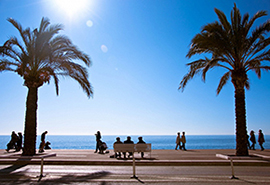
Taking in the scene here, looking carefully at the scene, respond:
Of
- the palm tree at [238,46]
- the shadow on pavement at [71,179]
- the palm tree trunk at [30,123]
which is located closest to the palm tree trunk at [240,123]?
the palm tree at [238,46]


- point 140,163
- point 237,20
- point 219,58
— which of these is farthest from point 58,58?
point 237,20

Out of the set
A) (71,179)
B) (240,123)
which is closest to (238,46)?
(240,123)

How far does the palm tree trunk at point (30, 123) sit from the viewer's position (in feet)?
51.9

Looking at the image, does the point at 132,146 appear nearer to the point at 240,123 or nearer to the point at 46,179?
the point at 240,123

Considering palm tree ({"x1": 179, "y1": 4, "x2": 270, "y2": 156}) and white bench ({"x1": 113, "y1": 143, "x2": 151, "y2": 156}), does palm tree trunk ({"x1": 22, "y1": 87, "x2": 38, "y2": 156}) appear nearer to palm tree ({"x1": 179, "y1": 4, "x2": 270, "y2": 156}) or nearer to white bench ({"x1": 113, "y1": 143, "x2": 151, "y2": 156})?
white bench ({"x1": 113, "y1": 143, "x2": 151, "y2": 156})

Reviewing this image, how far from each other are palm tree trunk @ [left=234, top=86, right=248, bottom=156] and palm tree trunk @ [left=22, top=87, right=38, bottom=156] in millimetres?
12055

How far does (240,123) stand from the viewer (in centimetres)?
1541

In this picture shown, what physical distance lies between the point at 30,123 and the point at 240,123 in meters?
12.5

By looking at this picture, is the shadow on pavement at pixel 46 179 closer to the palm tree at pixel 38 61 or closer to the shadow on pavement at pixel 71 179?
the shadow on pavement at pixel 71 179

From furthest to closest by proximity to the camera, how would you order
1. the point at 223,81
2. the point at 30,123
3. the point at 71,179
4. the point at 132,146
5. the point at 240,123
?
the point at 223,81 → the point at 30,123 → the point at 240,123 → the point at 132,146 → the point at 71,179

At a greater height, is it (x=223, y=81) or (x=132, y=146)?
(x=223, y=81)

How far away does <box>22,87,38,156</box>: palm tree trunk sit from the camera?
51.9ft

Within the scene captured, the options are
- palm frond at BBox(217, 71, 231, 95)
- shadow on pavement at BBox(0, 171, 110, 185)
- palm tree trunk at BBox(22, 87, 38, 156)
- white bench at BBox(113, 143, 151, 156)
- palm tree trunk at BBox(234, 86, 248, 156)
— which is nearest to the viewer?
shadow on pavement at BBox(0, 171, 110, 185)

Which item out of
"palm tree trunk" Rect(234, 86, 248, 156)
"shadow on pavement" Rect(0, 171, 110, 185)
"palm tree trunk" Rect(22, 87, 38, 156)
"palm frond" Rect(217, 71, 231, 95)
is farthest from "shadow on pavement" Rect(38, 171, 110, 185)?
"palm frond" Rect(217, 71, 231, 95)
